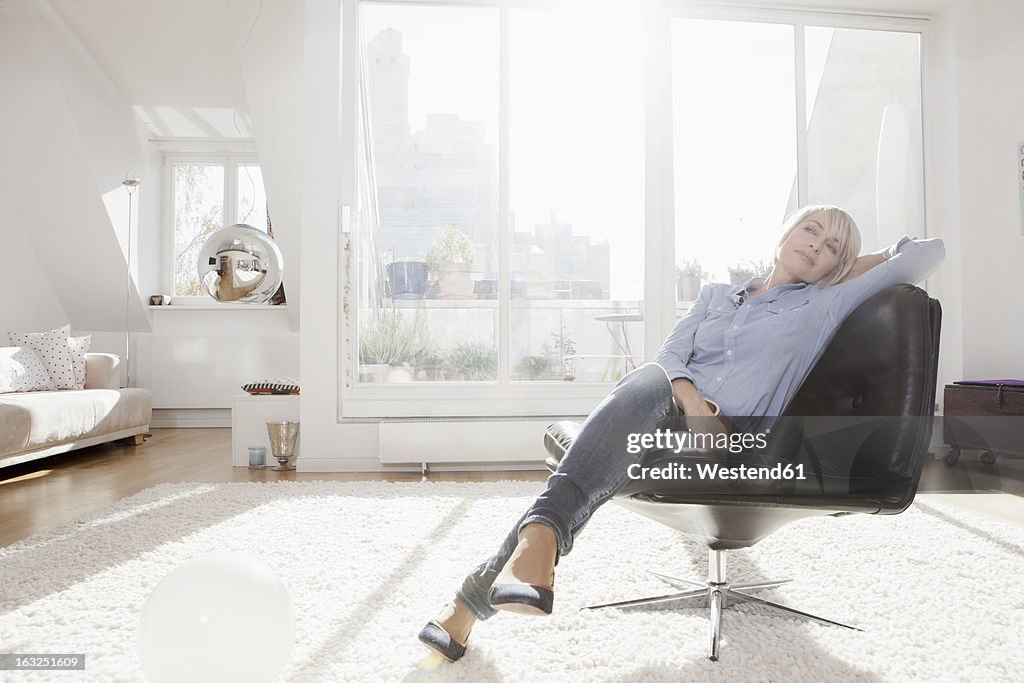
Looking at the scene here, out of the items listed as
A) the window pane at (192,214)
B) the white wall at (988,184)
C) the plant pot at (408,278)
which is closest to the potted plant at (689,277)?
the plant pot at (408,278)

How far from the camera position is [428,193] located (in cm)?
391

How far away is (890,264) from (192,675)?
162 centimetres

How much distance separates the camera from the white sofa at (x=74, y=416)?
3.39 metres

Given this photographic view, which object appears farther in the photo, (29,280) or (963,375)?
(29,280)

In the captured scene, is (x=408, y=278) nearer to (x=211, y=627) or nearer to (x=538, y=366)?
(x=538, y=366)

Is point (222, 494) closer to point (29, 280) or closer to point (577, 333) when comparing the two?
point (577, 333)

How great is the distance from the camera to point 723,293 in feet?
6.45

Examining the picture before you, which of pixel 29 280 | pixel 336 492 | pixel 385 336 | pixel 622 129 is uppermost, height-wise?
pixel 622 129

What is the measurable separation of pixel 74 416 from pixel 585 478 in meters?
3.61

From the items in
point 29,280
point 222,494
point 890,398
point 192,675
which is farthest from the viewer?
point 29,280

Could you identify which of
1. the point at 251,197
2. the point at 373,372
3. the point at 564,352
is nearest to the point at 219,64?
the point at 251,197

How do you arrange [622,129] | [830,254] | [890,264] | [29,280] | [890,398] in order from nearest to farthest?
[890,398], [890,264], [830,254], [622,129], [29,280]

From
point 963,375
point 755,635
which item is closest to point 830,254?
point 755,635

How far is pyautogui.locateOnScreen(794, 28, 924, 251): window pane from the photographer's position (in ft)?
13.7
